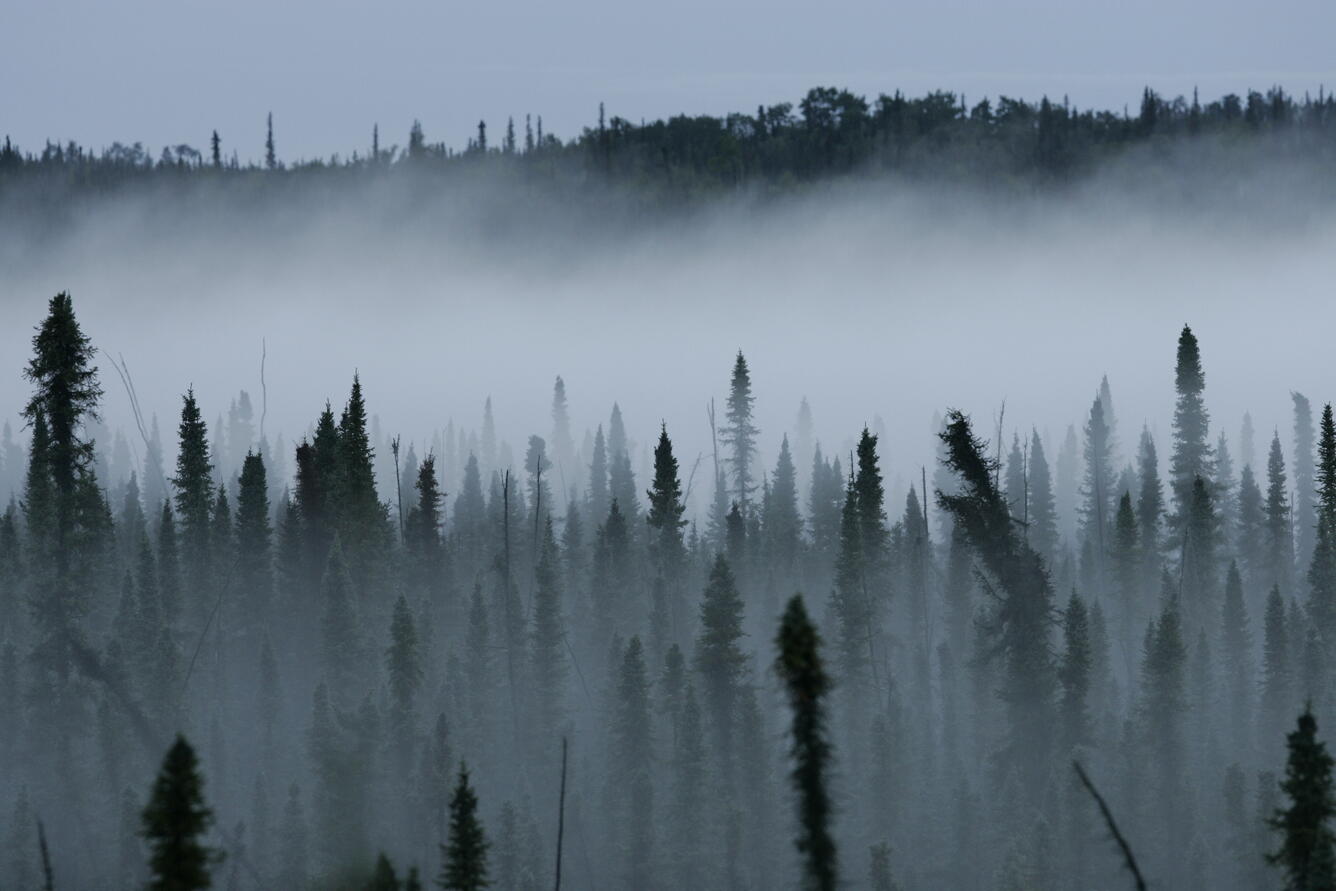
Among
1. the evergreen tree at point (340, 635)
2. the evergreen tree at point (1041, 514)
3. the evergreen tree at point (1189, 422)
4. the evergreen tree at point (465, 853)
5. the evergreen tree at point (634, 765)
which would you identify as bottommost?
the evergreen tree at point (634, 765)

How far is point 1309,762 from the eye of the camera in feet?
197

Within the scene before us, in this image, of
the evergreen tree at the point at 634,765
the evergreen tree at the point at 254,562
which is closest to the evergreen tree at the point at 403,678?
the evergreen tree at the point at 634,765

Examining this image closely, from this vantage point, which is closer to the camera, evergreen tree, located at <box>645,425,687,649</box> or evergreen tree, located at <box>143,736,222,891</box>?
evergreen tree, located at <box>143,736,222,891</box>

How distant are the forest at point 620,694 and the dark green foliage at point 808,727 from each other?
33.5 metres

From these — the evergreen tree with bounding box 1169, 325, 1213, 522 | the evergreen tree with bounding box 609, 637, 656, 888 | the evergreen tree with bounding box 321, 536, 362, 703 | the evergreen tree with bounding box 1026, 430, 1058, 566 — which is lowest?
the evergreen tree with bounding box 609, 637, 656, 888

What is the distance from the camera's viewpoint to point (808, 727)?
154 ft

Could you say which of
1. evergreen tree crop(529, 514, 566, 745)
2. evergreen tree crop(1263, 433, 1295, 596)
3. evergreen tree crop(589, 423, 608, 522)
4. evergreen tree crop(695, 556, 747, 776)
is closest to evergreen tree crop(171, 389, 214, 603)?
evergreen tree crop(529, 514, 566, 745)

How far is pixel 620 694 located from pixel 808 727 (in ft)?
186

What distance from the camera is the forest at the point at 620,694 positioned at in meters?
91.1

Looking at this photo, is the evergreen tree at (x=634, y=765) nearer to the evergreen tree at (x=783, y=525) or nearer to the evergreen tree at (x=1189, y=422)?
the evergreen tree at (x=783, y=525)

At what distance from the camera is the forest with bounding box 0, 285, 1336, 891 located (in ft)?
299

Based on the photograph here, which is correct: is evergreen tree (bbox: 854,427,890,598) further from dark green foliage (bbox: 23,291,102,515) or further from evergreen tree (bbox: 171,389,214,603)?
dark green foliage (bbox: 23,291,102,515)

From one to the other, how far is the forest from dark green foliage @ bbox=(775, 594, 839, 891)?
33.5 metres

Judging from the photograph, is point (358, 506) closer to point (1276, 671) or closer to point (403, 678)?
point (403, 678)
